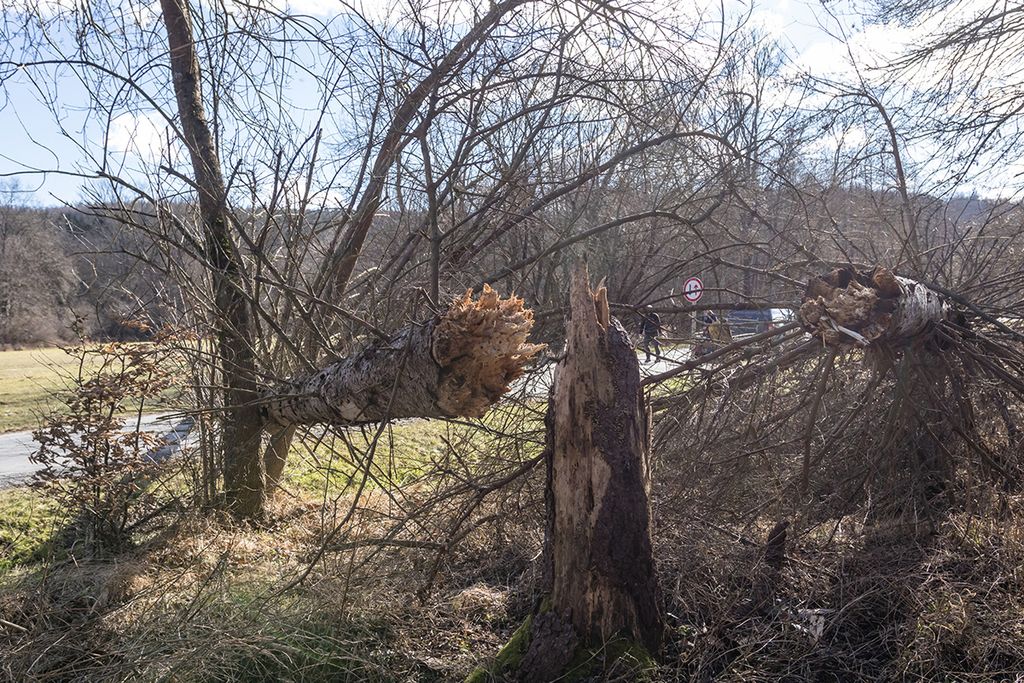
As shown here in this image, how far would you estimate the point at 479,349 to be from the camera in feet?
11.5

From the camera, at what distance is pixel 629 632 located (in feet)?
11.1

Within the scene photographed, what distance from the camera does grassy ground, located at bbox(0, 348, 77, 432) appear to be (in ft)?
25.2

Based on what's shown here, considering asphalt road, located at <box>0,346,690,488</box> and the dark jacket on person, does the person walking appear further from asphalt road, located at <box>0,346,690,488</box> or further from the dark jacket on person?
asphalt road, located at <box>0,346,690,488</box>

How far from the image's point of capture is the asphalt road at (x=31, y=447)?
6383 mm

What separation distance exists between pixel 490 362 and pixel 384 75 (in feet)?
7.69

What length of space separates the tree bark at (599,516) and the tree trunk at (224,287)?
266cm

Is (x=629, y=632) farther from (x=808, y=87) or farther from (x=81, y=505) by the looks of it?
(x=808, y=87)

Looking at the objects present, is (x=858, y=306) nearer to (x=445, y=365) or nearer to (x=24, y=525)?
(x=445, y=365)

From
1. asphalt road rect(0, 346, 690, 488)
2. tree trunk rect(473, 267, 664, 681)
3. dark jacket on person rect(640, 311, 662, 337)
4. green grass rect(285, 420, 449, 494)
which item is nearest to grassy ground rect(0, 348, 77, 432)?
asphalt road rect(0, 346, 690, 488)

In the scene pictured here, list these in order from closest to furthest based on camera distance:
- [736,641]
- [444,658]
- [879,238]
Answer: [736,641] → [444,658] → [879,238]

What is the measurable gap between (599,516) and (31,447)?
8.79 metres

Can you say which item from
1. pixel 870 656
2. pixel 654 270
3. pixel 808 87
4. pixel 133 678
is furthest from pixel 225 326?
pixel 808 87

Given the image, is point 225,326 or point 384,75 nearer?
point 384,75

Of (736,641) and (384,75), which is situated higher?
(384,75)
